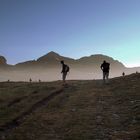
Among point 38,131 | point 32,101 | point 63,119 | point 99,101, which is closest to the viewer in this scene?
point 38,131

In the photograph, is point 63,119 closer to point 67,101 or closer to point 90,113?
point 90,113

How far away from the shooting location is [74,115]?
2861 cm

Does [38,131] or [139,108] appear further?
[139,108]

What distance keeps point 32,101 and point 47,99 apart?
1670 millimetres

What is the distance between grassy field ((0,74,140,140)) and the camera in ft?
76.6

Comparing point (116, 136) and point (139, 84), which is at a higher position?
point (139, 84)

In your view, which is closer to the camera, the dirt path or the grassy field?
the grassy field

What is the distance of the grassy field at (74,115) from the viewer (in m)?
23.3

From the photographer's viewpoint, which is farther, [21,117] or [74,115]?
[21,117]

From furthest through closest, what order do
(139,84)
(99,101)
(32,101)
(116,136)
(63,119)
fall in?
1. (139,84)
2. (32,101)
3. (99,101)
4. (63,119)
5. (116,136)

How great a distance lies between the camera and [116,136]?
A: 22.1m

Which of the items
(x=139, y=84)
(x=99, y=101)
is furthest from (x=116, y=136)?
(x=139, y=84)

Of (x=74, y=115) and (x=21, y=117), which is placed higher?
(x=74, y=115)

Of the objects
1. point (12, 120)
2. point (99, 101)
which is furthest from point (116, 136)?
point (99, 101)
